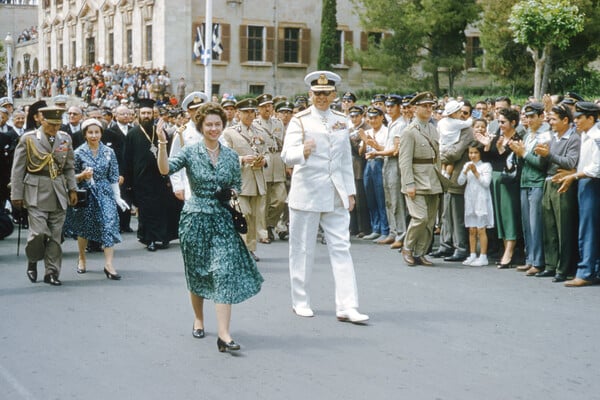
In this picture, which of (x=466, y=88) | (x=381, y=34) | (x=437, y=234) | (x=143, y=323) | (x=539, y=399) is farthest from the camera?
(x=381, y=34)

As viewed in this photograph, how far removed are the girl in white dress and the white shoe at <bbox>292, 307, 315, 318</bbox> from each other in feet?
12.4

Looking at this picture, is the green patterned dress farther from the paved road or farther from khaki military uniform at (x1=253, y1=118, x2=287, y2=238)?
khaki military uniform at (x1=253, y1=118, x2=287, y2=238)

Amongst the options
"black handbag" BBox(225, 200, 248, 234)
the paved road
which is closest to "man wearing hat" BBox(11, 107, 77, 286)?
the paved road

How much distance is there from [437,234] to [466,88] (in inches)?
1085

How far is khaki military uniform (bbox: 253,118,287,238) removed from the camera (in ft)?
43.5

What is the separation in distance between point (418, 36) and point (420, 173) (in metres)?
28.4

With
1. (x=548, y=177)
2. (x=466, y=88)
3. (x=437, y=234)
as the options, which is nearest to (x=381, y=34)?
(x=466, y=88)

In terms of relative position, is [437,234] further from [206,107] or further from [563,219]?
[206,107]

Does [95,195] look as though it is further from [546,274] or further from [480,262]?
[546,274]

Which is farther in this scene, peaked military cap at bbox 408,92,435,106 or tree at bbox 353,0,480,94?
tree at bbox 353,0,480,94

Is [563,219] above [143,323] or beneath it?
above

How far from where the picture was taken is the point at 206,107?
716 cm

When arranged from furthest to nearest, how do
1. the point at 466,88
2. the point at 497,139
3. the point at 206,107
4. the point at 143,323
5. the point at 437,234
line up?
the point at 466,88
the point at 437,234
the point at 497,139
the point at 143,323
the point at 206,107

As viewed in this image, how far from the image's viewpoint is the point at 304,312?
8.16 m
